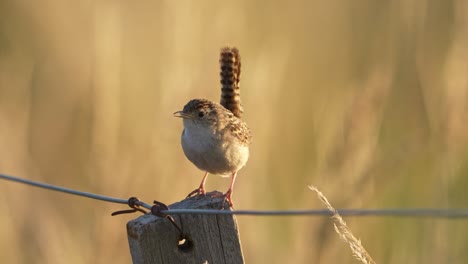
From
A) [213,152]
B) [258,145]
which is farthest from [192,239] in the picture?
[258,145]

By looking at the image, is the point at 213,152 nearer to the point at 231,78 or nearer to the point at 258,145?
the point at 231,78

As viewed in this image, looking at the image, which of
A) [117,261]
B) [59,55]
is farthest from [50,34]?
[117,261]

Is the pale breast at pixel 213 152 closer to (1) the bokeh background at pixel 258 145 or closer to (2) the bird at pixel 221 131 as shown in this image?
(2) the bird at pixel 221 131

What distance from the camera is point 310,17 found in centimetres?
722

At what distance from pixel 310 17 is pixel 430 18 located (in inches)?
41.7

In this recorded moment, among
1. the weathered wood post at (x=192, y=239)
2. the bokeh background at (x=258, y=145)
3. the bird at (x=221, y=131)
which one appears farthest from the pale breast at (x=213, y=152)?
the weathered wood post at (x=192, y=239)

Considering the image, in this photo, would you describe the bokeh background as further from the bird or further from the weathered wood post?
the weathered wood post

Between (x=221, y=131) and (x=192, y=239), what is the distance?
4.62ft

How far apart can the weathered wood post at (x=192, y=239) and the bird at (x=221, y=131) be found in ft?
2.87

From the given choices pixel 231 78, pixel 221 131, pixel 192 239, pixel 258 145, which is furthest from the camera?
pixel 258 145

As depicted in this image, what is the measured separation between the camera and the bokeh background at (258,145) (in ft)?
14.4

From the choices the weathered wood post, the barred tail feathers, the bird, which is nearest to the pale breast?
the bird

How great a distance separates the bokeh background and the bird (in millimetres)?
526

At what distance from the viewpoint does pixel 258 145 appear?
493 centimetres
